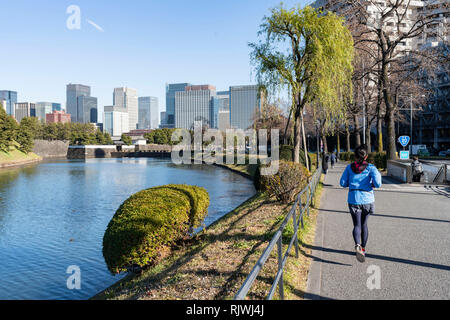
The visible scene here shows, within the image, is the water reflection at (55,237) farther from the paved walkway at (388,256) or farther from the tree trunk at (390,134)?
the tree trunk at (390,134)

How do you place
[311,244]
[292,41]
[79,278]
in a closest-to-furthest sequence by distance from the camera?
[311,244] → [79,278] → [292,41]

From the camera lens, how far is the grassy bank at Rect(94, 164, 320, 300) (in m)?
5.43

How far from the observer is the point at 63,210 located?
18250 millimetres

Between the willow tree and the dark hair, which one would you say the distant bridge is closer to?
the willow tree

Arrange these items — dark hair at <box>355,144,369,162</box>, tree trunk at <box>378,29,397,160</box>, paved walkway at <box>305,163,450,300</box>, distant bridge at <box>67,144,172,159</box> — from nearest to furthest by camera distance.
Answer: paved walkway at <box>305,163,450,300</box>, dark hair at <box>355,144,369,162</box>, tree trunk at <box>378,29,397,160</box>, distant bridge at <box>67,144,172,159</box>

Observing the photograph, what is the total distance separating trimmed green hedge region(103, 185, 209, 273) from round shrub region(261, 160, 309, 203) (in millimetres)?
4822

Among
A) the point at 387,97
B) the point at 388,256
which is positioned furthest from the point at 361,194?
the point at 387,97

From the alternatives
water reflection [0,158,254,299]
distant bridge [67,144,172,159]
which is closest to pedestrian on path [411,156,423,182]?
water reflection [0,158,254,299]

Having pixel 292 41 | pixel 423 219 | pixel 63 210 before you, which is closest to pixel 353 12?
pixel 292 41

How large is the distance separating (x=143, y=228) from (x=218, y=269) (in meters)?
1.76

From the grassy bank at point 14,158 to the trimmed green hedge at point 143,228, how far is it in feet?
190
